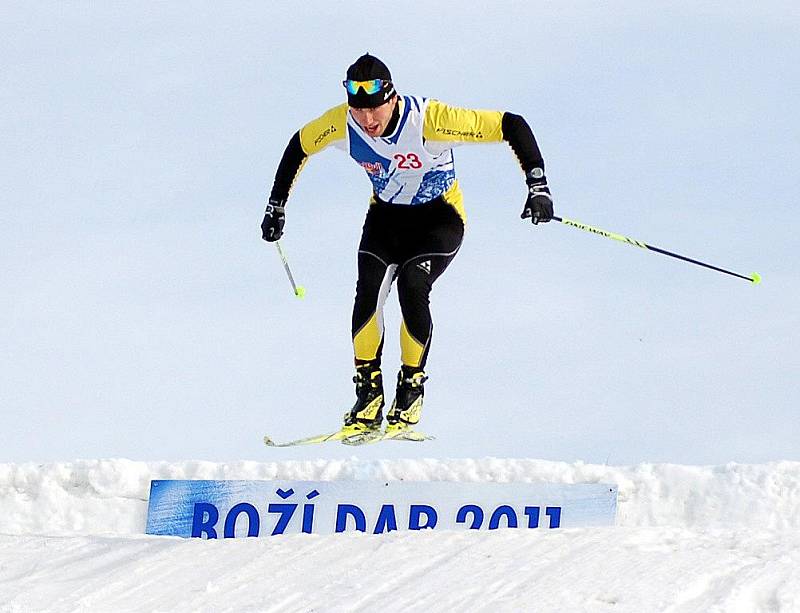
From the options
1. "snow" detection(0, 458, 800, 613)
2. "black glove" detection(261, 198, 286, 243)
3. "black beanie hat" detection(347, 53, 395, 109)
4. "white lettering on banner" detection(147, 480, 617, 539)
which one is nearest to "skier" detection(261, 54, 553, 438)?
"black beanie hat" detection(347, 53, 395, 109)

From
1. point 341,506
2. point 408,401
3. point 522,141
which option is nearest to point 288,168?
point 522,141

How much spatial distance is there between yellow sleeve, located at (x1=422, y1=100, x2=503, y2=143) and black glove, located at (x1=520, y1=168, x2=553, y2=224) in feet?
1.01

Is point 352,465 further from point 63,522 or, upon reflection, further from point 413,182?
point 413,182

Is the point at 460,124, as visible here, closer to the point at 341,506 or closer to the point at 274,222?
the point at 274,222

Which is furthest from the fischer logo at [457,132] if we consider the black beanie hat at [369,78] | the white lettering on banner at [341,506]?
the white lettering on banner at [341,506]

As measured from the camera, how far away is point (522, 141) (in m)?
7.09

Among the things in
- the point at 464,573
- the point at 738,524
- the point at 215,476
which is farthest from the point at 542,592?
the point at 215,476

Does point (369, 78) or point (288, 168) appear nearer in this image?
point (369, 78)

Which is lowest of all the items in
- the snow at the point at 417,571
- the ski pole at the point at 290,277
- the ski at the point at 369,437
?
the snow at the point at 417,571

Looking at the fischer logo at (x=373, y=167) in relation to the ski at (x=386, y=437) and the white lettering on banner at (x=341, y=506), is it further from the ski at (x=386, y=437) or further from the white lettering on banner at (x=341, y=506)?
the white lettering on banner at (x=341, y=506)

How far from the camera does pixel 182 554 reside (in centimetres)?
643

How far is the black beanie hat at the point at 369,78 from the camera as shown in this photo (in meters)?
6.92

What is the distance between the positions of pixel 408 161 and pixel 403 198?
26cm

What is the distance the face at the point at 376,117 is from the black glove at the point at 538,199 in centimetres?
83
